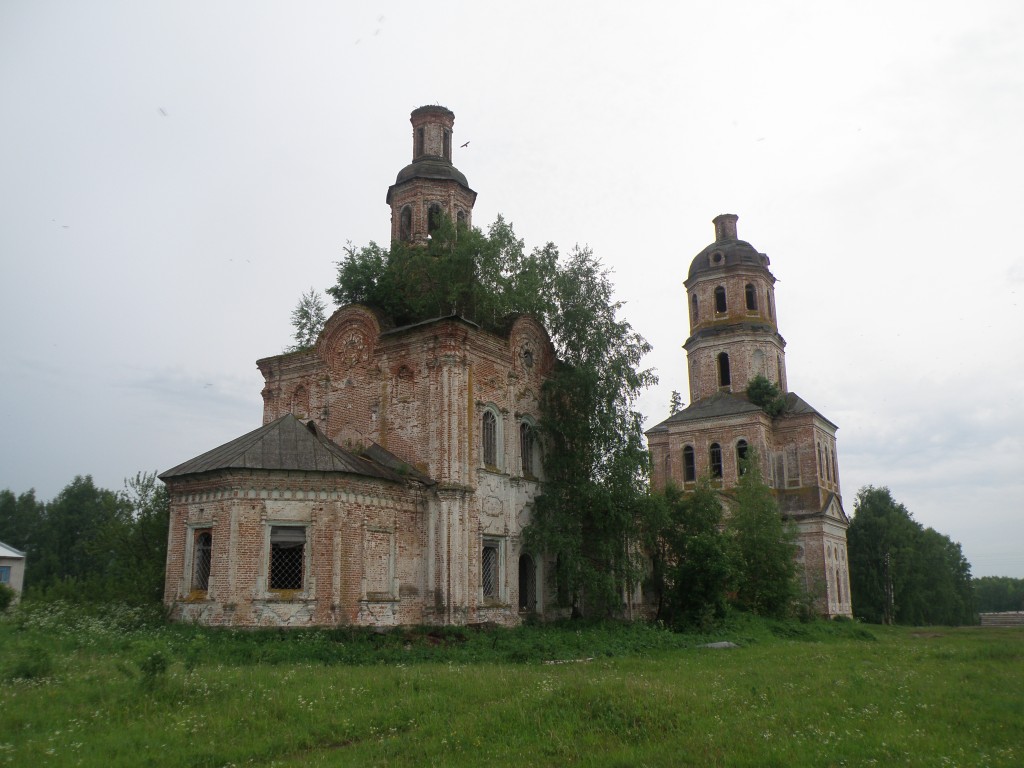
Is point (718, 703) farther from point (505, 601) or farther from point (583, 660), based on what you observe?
point (505, 601)

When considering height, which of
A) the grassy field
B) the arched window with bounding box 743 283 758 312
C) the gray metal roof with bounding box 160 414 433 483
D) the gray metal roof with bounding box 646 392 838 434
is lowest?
the grassy field

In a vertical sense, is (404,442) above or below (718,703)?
above

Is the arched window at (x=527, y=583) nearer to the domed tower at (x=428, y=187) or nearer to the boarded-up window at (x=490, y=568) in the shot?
the boarded-up window at (x=490, y=568)

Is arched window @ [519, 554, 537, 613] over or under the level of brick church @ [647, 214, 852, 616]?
under

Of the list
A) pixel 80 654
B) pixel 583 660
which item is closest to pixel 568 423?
pixel 583 660

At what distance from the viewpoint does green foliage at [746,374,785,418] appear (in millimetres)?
35312

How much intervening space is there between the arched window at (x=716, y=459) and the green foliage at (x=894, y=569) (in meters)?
15.6

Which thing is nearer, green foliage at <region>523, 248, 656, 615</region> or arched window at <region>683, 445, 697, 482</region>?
green foliage at <region>523, 248, 656, 615</region>

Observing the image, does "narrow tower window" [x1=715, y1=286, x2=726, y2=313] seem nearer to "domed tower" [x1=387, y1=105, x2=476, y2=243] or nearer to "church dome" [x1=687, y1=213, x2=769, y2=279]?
"church dome" [x1=687, y1=213, x2=769, y2=279]

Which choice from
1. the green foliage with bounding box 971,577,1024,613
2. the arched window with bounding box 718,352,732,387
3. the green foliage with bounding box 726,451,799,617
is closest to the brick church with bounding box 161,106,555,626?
the green foliage with bounding box 726,451,799,617

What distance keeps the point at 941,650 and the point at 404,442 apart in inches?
534

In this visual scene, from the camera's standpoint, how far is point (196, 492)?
58.4 ft

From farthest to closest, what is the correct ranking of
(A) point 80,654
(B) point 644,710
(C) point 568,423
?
(C) point 568,423, (A) point 80,654, (B) point 644,710

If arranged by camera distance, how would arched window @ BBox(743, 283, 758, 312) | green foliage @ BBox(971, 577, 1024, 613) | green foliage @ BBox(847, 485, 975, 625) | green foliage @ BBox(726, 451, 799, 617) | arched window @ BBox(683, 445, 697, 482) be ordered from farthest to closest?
1. green foliage @ BBox(971, 577, 1024, 613)
2. green foliage @ BBox(847, 485, 975, 625)
3. arched window @ BBox(743, 283, 758, 312)
4. arched window @ BBox(683, 445, 697, 482)
5. green foliage @ BBox(726, 451, 799, 617)
